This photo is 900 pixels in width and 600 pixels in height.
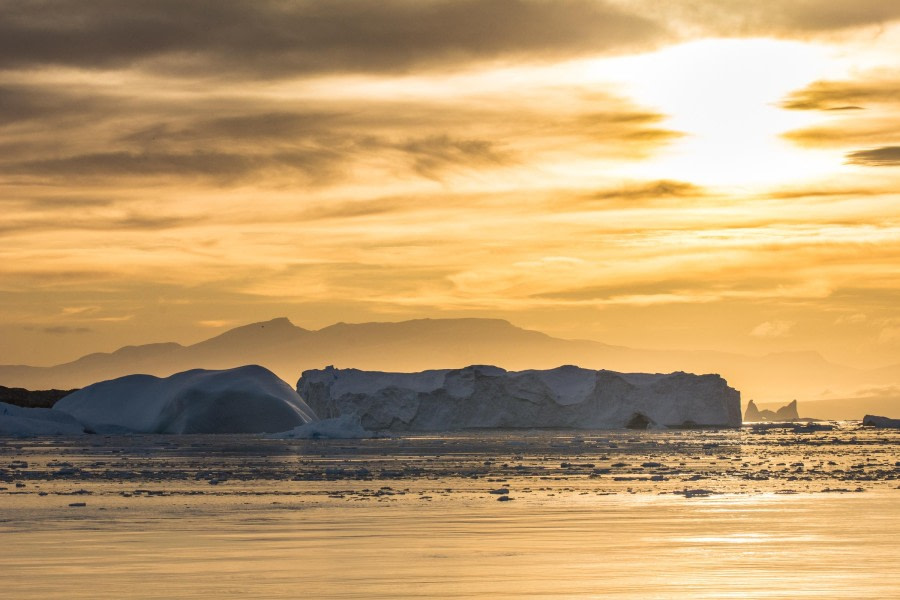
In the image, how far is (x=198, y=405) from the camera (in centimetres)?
6675

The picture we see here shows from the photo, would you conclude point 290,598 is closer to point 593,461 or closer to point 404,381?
point 593,461

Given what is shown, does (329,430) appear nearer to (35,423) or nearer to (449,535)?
(35,423)

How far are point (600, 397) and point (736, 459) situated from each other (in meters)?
47.7

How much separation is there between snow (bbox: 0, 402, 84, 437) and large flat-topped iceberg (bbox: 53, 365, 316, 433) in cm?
321

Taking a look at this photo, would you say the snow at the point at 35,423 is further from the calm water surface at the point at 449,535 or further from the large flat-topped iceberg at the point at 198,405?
the calm water surface at the point at 449,535

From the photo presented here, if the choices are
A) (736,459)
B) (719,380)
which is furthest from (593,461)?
(719,380)

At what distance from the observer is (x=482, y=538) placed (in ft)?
44.7

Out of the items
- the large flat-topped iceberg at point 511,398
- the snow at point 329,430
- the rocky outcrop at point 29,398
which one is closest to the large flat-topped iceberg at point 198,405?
the large flat-topped iceberg at point 511,398

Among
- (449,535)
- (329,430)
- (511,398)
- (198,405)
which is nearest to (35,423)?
(198,405)

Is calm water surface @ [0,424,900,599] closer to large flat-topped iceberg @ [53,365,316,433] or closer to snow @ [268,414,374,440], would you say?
snow @ [268,414,374,440]

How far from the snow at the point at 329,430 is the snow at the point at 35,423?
49.5ft

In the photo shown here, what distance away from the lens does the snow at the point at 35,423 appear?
65.2 meters

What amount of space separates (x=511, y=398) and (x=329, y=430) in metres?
27.0

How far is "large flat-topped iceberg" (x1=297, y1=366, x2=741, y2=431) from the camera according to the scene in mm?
78125
